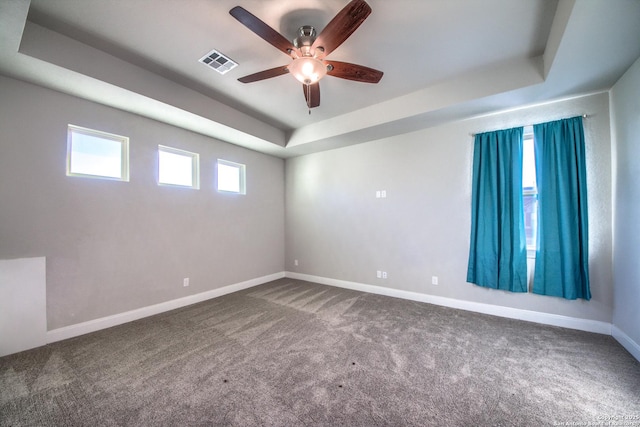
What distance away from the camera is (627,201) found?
2.43 meters

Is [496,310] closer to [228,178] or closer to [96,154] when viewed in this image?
[228,178]

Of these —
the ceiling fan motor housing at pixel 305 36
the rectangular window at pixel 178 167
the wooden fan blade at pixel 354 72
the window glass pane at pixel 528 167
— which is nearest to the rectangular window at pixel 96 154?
the rectangular window at pixel 178 167

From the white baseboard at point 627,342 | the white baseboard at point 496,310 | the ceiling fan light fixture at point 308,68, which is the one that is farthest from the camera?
the white baseboard at point 496,310

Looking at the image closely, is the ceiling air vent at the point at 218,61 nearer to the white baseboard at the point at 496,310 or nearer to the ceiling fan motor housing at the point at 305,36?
the ceiling fan motor housing at the point at 305,36

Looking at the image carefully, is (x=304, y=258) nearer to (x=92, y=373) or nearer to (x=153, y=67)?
(x=92, y=373)

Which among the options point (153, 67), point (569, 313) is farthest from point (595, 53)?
point (153, 67)

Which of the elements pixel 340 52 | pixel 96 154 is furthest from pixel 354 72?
pixel 96 154

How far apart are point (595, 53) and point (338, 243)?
3.94 metres

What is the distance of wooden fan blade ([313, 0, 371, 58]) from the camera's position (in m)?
1.64

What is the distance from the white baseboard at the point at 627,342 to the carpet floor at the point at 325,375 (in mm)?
74

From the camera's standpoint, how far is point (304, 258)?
530 cm

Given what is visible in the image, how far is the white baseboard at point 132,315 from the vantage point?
2.68 m

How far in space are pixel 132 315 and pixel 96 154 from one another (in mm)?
2119

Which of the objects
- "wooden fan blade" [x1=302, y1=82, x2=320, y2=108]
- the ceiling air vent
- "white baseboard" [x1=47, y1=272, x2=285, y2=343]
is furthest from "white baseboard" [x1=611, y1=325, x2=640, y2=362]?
"white baseboard" [x1=47, y1=272, x2=285, y2=343]
